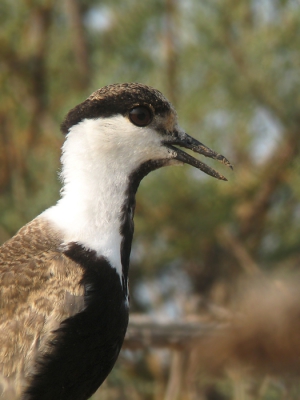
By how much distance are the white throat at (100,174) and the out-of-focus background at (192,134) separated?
4.91 feet

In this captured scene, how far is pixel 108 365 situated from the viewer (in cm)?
271

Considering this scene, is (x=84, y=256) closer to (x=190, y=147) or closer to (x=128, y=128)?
(x=128, y=128)

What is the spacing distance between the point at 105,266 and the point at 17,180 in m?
3.10

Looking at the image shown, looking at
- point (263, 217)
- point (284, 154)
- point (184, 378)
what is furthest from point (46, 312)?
point (263, 217)

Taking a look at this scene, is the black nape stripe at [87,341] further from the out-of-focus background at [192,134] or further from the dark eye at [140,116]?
the out-of-focus background at [192,134]

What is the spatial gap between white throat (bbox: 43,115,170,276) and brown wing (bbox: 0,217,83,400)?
0.47ft

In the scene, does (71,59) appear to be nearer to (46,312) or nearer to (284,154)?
(284,154)

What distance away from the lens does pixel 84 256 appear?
2678 millimetres

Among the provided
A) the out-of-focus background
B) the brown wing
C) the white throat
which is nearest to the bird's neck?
the white throat

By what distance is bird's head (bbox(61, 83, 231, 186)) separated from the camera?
2.88m

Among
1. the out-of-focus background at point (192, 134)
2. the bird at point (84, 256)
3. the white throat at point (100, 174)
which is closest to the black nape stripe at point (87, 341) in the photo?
the bird at point (84, 256)

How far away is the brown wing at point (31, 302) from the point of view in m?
2.55

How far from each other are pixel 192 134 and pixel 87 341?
242 centimetres

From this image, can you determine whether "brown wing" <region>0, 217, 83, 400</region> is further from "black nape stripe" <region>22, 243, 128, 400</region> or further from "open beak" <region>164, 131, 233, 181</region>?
"open beak" <region>164, 131, 233, 181</region>
